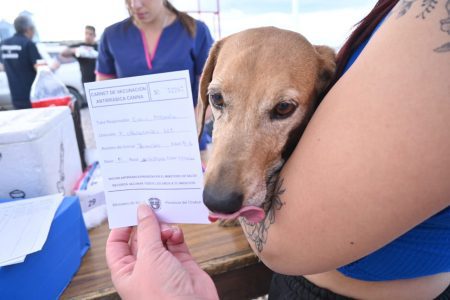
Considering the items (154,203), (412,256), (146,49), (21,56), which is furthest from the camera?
(21,56)

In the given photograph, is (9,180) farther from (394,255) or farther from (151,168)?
(394,255)

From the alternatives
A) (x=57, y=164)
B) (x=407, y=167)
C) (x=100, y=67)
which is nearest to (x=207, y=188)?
(x=407, y=167)

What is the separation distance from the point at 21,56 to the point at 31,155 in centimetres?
358

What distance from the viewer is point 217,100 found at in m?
0.97

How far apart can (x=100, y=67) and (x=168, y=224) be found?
1.90 metres

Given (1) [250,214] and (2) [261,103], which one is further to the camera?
(2) [261,103]

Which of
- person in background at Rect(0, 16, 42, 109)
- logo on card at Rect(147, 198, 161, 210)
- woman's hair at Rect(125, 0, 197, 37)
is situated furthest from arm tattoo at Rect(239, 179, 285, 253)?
person in background at Rect(0, 16, 42, 109)

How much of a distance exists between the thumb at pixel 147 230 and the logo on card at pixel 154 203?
12mm

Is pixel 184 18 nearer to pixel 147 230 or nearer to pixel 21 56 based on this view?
pixel 147 230

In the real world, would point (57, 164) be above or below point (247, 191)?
below

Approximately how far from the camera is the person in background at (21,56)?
4.03 metres

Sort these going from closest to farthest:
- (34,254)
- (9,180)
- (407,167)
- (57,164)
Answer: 1. (407,167)
2. (34,254)
3. (9,180)
4. (57,164)

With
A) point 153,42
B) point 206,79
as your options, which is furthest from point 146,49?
point 206,79

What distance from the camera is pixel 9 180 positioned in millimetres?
1203
